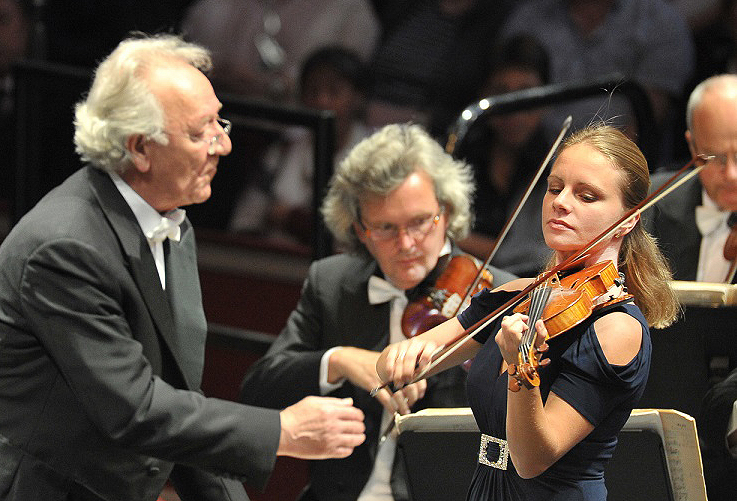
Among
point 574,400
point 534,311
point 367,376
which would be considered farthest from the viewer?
point 367,376

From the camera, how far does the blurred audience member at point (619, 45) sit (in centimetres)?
422

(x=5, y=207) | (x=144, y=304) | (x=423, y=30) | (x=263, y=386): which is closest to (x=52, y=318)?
(x=144, y=304)

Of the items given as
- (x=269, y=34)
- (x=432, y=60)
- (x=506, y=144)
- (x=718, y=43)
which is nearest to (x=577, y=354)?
(x=506, y=144)

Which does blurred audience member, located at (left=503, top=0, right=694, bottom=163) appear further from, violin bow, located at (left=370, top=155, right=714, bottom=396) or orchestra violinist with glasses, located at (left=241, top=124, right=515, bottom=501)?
violin bow, located at (left=370, top=155, right=714, bottom=396)

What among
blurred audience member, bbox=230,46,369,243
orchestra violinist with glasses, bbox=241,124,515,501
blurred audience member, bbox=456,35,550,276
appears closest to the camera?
orchestra violinist with glasses, bbox=241,124,515,501

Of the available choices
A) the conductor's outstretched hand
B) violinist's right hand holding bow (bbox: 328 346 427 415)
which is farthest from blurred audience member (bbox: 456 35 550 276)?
the conductor's outstretched hand

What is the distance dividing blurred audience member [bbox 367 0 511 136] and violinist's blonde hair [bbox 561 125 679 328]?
269 centimetres

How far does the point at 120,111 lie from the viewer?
8.18 feet

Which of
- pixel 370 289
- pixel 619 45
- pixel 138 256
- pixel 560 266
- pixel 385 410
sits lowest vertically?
pixel 385 410

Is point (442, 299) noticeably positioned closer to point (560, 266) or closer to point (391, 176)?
point (391, 176)

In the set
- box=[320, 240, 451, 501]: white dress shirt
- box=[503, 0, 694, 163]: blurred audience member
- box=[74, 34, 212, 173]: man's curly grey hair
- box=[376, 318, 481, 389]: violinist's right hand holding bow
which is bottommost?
box=[320, 240, 451, 501]: white dress shirt

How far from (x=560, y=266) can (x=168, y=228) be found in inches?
40.8

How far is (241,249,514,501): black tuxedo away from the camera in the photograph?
2854mm

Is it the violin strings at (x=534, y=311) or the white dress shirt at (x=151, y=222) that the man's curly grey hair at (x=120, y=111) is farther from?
the violin strings at (x=534, y=311)
